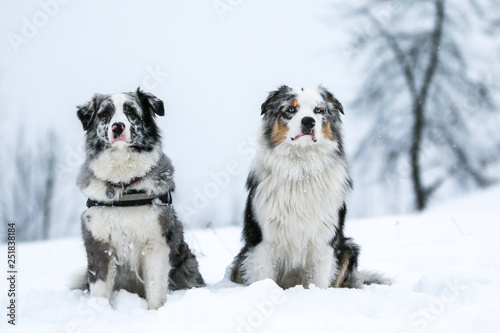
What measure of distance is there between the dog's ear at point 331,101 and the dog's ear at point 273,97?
0.37 m

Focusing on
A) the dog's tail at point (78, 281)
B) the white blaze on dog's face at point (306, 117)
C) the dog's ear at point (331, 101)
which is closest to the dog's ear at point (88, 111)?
the dog's tail at point (78, 281)

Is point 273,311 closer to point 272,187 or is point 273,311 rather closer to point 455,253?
point 272,187

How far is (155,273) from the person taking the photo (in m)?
3.73

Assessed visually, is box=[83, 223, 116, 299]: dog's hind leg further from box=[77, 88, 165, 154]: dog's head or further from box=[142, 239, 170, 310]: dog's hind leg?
box=[77, 88, 165, 154]: dog's head

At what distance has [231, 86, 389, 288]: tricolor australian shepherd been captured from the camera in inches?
165

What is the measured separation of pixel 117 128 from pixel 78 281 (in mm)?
1732

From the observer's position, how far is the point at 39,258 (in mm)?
7699

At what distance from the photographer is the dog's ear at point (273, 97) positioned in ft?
14.9

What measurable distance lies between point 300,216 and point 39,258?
18.6 feet

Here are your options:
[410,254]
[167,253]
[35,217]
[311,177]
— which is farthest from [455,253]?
[35,217]

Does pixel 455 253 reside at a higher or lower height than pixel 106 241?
lower

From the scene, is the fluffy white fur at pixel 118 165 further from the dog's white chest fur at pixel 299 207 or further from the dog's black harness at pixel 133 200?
the dog's white chest fur at pixel 299 207

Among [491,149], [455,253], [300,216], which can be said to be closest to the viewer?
[300,216]

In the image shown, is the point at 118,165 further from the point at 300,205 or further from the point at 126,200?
the point at 300,205
